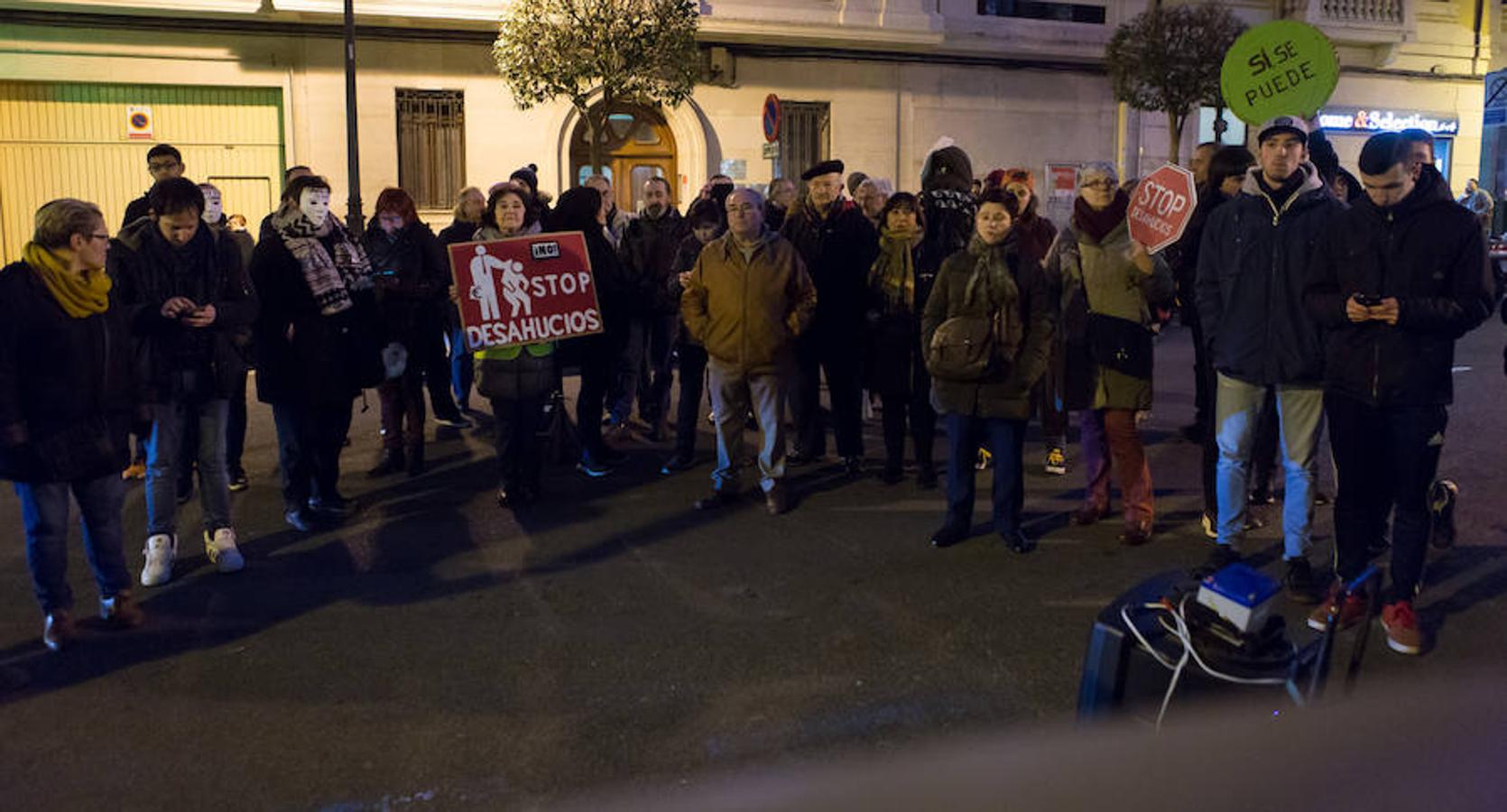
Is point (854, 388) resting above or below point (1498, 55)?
below

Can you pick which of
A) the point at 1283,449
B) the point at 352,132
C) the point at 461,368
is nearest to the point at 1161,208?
the point at 1283,449

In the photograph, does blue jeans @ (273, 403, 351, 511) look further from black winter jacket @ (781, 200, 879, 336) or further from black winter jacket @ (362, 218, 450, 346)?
black winter jacket @ (781, 200, 879, 336)

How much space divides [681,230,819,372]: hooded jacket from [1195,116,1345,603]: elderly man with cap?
7.72 ft

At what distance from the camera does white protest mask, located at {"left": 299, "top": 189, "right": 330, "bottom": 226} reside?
7.18 m

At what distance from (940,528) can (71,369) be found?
4.22 metres

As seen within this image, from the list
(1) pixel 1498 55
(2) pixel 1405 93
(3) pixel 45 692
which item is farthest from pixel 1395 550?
(1) pixel 1498 55

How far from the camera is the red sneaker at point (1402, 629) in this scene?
16.8 ft

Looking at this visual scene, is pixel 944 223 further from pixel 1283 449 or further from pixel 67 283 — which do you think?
pixel 67 283

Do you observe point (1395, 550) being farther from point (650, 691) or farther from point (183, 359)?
point (183, 359)

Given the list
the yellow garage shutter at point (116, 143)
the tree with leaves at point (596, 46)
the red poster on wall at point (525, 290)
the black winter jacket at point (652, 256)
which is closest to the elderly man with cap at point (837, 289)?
the black winter jacket at point (652, 256)

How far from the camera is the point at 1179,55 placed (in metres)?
21.0

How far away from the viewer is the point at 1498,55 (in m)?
32.3

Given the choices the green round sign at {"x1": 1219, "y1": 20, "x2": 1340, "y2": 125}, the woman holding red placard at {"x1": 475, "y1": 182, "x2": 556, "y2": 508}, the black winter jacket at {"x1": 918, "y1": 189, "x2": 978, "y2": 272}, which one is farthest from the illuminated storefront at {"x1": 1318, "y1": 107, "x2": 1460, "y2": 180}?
the woman holding red placard at {"x1": 475, "y1": 182, "x2": 556, "y2": 508}

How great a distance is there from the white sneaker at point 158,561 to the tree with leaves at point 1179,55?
60.5 feet
